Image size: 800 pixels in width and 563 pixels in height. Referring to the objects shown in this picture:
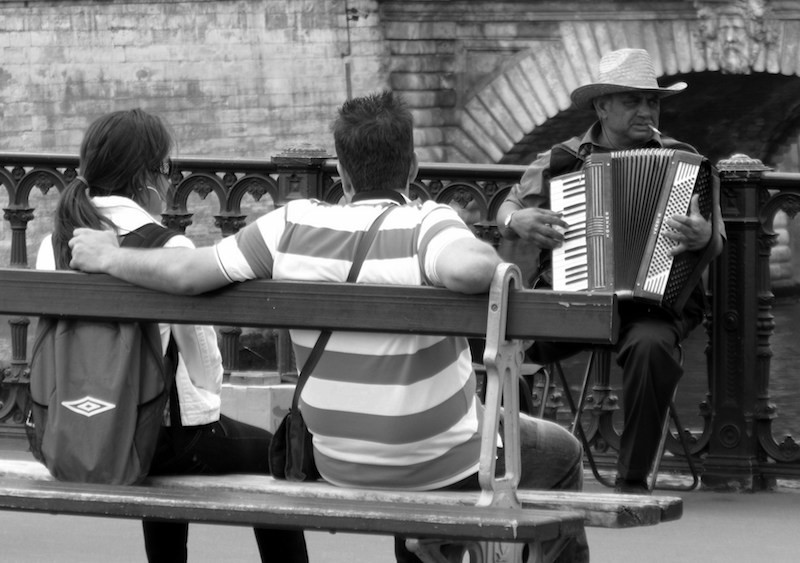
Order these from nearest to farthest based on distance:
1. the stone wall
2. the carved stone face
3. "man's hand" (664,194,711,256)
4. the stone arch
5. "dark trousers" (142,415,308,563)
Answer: "dark trousers" (142,415,308,563), "man's hand" (664,194,711,256), the stone wall, the carved stone face, the stone arch

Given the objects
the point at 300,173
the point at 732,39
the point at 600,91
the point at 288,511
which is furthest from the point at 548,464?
the point at 732,39

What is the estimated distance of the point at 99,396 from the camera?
368 cm

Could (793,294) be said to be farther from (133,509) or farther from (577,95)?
(133,509)

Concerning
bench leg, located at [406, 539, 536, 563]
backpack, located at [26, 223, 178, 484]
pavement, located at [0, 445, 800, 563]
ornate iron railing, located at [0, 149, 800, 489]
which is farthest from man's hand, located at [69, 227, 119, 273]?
ornate iron railing, located at [0, 149, 800, 489]

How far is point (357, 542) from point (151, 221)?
1642mm

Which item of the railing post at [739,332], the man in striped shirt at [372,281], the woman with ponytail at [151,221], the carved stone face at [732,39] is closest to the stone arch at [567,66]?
the carved stone face at [732,39]

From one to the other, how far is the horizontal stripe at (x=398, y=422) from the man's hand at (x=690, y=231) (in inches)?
66.3

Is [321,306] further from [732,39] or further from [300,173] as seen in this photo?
[732,39]

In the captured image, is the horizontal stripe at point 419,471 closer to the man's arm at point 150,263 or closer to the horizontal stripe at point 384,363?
the horizontal stripe at point 384,363

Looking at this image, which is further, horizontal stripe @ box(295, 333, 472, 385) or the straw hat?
the straw hat

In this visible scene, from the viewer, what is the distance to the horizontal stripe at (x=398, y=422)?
3.53m

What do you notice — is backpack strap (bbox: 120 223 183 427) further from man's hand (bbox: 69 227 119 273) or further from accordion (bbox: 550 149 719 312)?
accordion (bbox: 550 149 719 312)

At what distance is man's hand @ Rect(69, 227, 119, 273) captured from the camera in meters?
3.76

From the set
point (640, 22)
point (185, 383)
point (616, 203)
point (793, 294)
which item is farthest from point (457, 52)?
point (185, 383)
